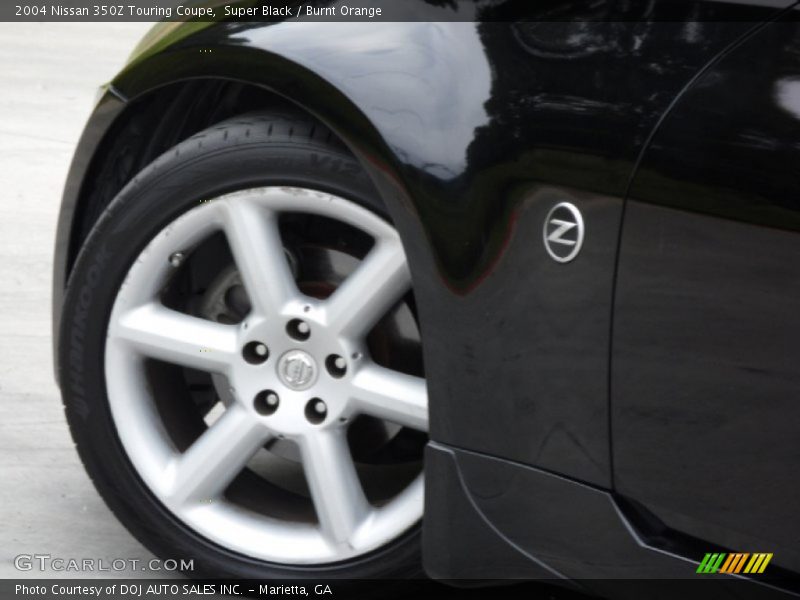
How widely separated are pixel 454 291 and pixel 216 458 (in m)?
0.73

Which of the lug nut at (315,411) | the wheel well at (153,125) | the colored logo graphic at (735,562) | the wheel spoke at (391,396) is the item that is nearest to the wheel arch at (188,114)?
the wheel well at (153,125)

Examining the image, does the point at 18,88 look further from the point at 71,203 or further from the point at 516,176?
the point at 516,176

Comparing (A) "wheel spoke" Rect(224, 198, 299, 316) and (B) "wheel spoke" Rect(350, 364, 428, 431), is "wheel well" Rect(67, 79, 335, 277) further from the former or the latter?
(B) "wheel spoke" Rect(350, 364, 428, 431)

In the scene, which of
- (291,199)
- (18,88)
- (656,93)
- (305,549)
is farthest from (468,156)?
(18,88)

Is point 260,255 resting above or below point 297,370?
above

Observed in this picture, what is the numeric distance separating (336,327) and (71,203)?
79 cm

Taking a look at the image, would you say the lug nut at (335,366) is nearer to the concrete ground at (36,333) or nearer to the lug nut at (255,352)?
the lug nut at (255,352)

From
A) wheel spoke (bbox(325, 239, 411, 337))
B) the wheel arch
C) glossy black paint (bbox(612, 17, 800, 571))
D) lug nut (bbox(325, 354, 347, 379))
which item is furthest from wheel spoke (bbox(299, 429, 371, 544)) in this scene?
glossy black paint (bbox(612, 17, 800, 571))

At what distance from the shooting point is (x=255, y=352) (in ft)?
9.26

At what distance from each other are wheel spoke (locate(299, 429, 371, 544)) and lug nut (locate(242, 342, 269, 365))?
6.7 inches

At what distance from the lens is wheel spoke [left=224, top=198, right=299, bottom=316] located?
2781 millimetres

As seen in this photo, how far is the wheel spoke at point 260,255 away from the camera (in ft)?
9.12

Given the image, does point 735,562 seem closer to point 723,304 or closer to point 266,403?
point 723,304

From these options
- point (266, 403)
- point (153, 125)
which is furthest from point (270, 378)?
point (153, 125)
